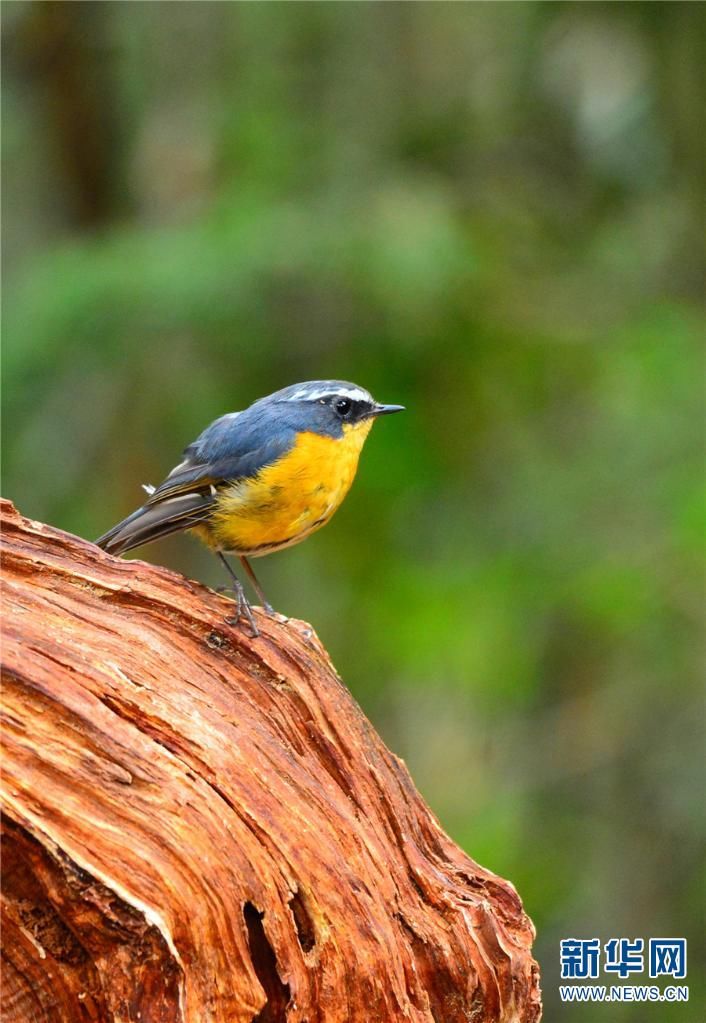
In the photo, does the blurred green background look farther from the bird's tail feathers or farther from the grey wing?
the bird's tail feathers

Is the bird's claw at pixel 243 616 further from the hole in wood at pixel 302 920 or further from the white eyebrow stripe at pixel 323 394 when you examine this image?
the white eyebrow stripe at pixel 323 394

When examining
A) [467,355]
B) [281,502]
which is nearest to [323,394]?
[281,502]

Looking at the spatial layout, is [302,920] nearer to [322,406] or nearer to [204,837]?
[204,837]

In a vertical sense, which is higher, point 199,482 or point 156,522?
point 199,482

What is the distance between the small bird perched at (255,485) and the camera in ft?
15.5

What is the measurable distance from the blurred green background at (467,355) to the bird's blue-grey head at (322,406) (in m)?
2.56

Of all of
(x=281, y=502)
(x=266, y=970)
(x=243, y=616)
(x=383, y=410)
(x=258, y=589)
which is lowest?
(x=266, y=970)

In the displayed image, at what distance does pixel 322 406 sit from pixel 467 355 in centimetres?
345

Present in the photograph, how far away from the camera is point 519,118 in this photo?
9.27 m

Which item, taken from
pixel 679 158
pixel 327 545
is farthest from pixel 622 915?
pixel 679 158

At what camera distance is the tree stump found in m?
3.26

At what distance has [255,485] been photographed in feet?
15.5

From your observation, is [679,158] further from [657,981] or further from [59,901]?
[59,901]

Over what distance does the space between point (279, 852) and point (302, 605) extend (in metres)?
6.90
